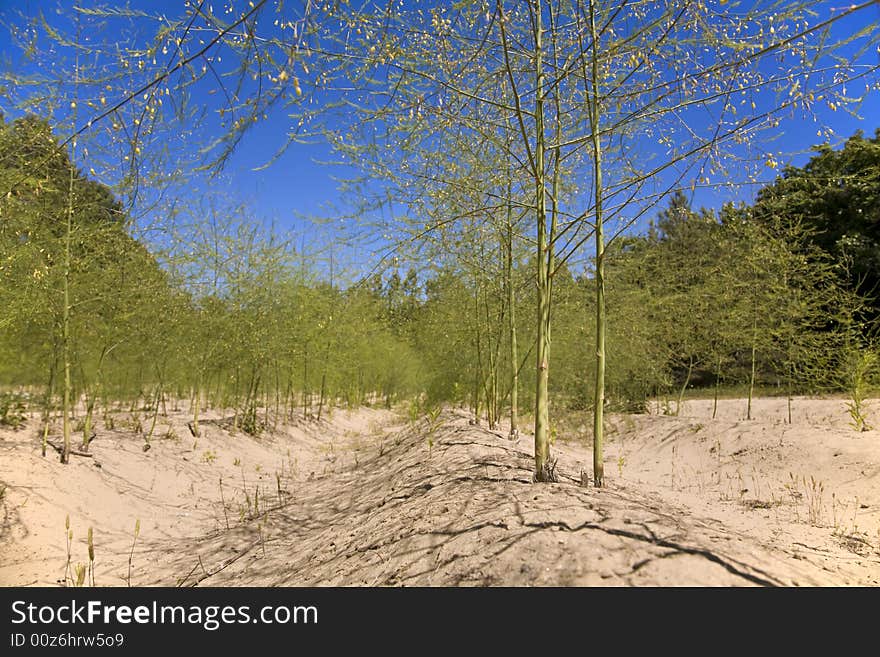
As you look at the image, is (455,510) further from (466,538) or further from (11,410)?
(11,410)

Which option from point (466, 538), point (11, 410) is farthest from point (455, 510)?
point (11, 410)

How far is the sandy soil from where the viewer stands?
194 centimetres

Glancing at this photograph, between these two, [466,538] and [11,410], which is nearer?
[466,538]

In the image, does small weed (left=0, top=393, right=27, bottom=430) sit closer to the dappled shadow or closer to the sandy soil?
the sandy soil

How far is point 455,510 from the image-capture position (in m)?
2.70

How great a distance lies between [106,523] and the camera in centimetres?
387

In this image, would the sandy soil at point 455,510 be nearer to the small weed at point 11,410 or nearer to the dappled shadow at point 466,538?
the dappled shadow at point 466,538

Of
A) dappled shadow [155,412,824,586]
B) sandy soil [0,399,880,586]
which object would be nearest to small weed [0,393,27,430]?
sandy soil [0,399,880,586]

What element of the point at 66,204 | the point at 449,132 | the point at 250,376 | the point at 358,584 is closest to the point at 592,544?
the point at 358,584

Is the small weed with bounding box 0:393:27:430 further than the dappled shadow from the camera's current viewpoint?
Yes

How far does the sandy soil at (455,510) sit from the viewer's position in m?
1.94

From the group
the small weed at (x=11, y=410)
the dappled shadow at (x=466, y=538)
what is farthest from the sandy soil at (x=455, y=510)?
the small weed at (x=11, y=410)

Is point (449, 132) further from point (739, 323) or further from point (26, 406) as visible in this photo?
point (739, 323)

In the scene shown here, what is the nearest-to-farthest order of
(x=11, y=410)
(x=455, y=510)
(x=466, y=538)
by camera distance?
(x=466, y=538)
(x=455, y=510)
(x=11, y=410)
